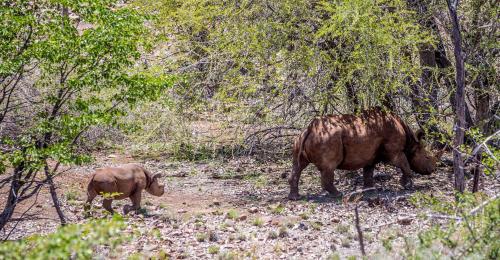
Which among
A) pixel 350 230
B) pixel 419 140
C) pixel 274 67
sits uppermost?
pixel 274 67

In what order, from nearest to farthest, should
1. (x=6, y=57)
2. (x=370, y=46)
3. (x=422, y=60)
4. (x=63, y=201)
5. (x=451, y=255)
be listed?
(x=451, y=255), (x=6, y=57), (x=370, y=46), (x=63, y=201), (x=422, y=60)

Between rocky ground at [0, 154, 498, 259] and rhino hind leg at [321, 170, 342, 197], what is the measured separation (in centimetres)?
21

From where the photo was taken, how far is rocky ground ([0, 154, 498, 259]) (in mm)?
9516

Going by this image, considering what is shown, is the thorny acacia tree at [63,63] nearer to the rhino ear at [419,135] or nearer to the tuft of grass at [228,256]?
the tuft of grass at [228,256]

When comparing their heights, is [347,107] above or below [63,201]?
above

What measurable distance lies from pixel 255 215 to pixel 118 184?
7.53 feet

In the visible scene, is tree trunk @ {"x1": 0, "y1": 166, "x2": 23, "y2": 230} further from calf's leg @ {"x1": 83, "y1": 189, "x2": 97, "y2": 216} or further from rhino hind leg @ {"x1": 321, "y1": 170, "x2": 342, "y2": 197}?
rhino hind leg @ {"x1": 321, "y1": 170, "x2": 342, "y2": 197}

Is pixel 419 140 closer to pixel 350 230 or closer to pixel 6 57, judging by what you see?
pixel 350 230

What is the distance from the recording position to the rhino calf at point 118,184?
11.5 meters

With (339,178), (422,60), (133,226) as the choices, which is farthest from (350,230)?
(422,60)

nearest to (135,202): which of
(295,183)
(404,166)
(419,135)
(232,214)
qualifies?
(232,214)

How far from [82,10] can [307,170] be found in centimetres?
716

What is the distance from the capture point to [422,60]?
13914 mm

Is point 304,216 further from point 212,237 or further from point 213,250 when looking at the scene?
point 213,250
